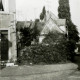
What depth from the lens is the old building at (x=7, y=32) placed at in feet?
51.3

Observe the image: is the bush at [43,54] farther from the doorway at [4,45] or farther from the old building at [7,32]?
the doorway at [4,45]

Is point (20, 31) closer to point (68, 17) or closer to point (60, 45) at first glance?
point (60, 45)

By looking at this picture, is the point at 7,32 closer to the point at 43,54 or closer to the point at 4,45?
the point at 4,45

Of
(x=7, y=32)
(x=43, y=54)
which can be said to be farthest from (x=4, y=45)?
(x=43, y=54)

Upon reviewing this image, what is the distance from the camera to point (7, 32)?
15766 millimetres

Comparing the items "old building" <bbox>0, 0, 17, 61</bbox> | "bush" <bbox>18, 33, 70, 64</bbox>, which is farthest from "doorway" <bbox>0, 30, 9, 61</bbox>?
"bush" <bbox>18, 33, 70, 64</bbox>

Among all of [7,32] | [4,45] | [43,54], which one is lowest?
[43,54]

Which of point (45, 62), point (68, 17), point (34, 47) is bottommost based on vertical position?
point (45, 62)

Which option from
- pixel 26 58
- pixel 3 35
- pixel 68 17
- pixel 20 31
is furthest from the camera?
pixel 68 17

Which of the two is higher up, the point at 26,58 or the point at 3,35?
the point at 3,35

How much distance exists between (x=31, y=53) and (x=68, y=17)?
35535 mm

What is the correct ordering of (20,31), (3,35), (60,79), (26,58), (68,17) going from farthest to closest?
(68,17) < (20,31) < (26,58) < (3,35) < (60,79)

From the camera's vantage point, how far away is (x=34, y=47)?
56.5ft

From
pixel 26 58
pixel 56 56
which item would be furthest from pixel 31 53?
pixel 56 56
